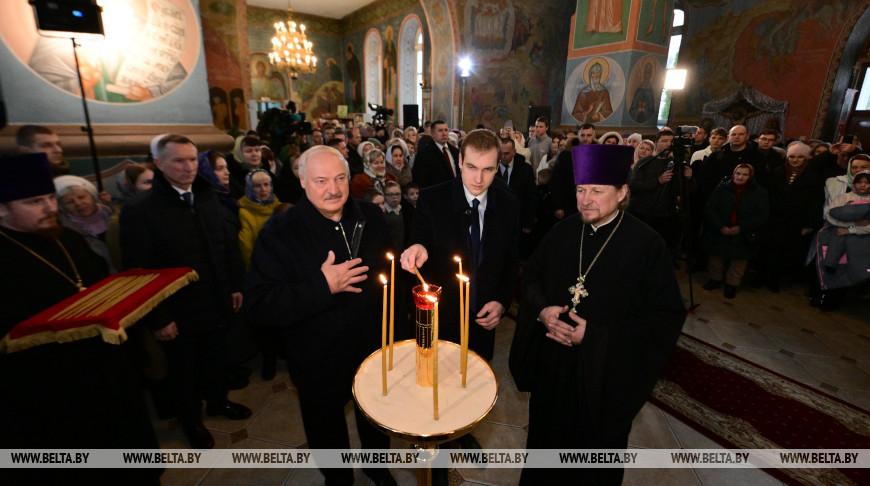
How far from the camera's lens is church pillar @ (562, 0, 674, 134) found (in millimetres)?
12914

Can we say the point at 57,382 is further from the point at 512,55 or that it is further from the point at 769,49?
the point at 769,49

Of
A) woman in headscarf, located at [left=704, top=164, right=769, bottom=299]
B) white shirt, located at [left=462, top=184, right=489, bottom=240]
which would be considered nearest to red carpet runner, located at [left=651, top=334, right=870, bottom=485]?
woman in headscarf, located at [left=704, top=164, right=769, bottom=299]

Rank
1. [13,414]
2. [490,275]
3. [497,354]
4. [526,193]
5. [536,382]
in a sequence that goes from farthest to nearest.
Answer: [526,193], [497,354], [490,275], [536,382], [13,414]

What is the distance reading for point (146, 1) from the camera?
586 cm

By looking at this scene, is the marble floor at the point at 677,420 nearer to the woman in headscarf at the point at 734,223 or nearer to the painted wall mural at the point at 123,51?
the woman in headscarf at the point at 734,223

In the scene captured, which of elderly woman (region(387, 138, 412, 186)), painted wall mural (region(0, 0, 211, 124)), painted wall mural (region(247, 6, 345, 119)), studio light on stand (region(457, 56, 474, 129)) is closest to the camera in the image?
painted wall mural (region(0, 0, 211, 124))

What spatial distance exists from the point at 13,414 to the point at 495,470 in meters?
2.59

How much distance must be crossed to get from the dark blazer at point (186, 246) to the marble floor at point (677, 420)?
97 centimetres

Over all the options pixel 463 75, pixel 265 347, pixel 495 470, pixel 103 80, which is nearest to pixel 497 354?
pixel 495 470

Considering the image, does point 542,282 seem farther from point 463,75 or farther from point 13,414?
point 463,75

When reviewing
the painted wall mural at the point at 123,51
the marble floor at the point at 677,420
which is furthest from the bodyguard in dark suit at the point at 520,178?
the painted wall mural at the point at 123,51

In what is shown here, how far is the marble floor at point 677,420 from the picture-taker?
2.60 m

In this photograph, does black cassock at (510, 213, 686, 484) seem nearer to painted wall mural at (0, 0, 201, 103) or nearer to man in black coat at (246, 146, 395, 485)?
man in black coat at (246, 146, 395, 485)

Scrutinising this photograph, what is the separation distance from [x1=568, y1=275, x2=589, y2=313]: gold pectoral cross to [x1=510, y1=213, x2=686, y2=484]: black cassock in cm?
2
